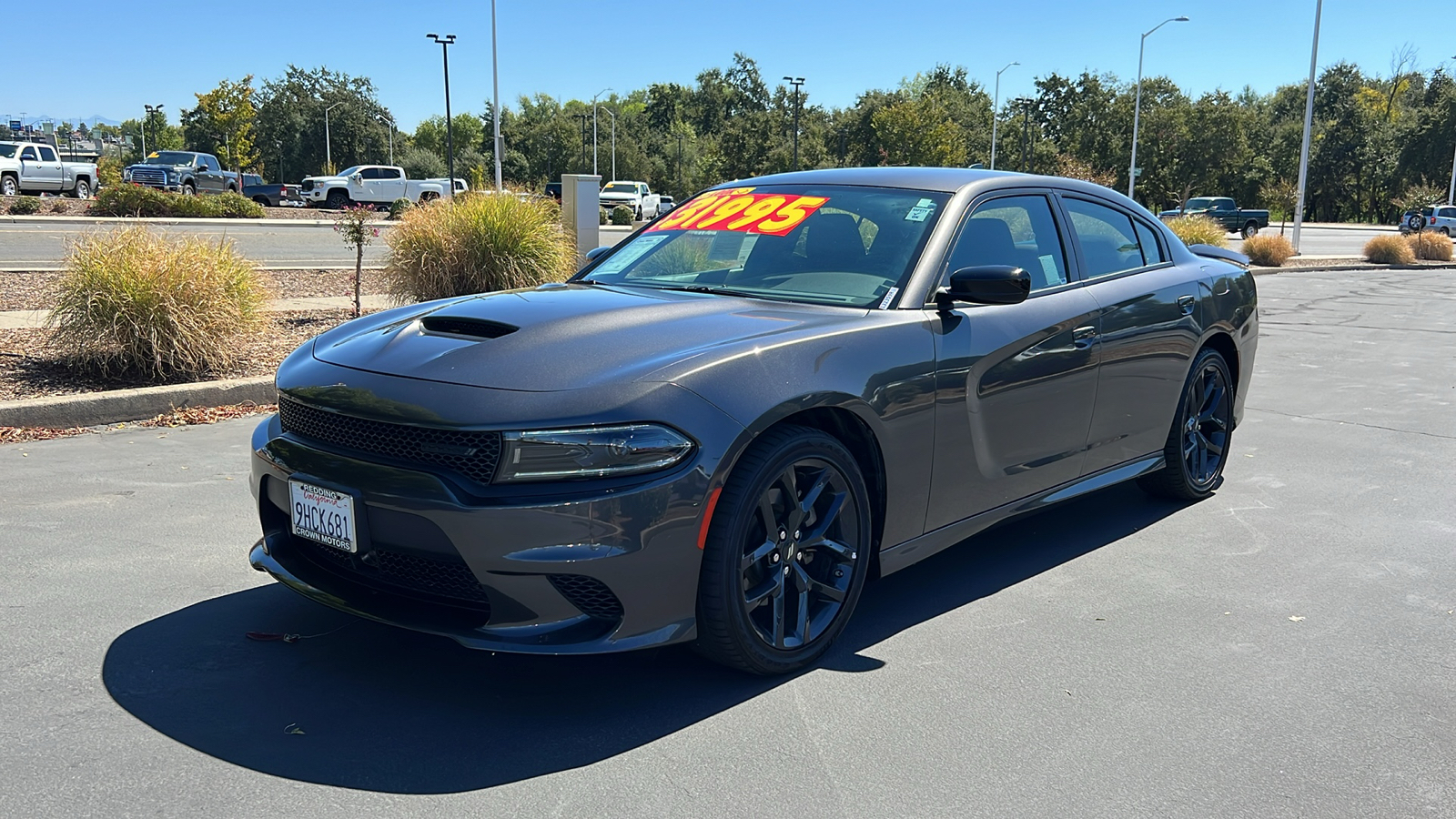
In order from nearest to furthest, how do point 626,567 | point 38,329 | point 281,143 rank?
point 626,567
point 38,329
point 281,143

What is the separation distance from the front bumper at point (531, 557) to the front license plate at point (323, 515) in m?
0.04

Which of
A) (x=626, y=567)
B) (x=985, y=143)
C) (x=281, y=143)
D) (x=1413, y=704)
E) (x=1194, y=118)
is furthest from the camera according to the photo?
(x=985, y=143)

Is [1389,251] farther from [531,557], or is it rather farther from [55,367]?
[531,557]

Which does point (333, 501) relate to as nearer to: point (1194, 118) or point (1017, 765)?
point (1017, 765)

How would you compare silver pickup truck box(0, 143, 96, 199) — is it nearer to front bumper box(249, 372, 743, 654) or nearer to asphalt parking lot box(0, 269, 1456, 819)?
asphalt parking lot box(0, 269, 1456, 819)

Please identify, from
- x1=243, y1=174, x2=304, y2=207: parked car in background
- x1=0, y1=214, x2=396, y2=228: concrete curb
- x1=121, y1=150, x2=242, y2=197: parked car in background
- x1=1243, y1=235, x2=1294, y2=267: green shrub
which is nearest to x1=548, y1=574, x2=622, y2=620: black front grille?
x1=0, y1=214, x2=396, y2=228: concrete curb

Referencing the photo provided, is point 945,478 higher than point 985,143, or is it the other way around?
point 985,143

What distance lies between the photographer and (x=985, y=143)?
86.4m

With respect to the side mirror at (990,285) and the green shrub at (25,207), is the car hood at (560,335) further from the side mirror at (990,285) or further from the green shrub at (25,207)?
the green shrub at (25,207)

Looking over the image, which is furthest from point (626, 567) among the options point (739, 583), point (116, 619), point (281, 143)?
point (281, 143)

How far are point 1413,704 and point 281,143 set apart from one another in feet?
284

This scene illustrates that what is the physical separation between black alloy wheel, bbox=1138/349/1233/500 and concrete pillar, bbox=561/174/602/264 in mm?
8607

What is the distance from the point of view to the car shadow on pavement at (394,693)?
9.62 feet

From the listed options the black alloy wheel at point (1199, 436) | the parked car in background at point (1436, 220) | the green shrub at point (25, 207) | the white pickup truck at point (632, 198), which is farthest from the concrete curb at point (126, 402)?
the parked car in background at point (1436, 220)
